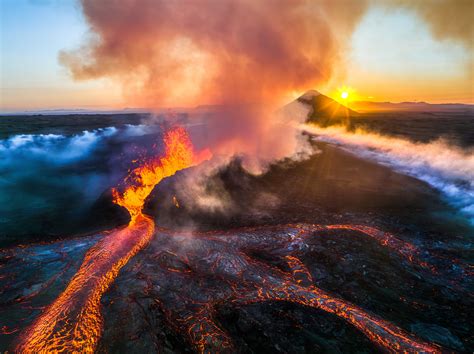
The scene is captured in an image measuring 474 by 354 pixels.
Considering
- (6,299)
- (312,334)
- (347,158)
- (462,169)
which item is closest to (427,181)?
(462,169)

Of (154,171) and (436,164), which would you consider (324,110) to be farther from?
(154,171)

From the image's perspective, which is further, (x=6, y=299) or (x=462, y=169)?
(x=462, y=169)

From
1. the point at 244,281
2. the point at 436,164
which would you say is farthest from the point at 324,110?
the point at 244,281

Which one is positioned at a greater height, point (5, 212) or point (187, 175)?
point (187, 175)

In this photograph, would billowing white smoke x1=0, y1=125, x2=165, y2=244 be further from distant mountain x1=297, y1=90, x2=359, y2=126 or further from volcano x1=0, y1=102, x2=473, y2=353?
distant mountain x1=297, y1=90, x2=359, y2=126

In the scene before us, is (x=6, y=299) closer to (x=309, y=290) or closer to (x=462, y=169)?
(x=309, y=290)

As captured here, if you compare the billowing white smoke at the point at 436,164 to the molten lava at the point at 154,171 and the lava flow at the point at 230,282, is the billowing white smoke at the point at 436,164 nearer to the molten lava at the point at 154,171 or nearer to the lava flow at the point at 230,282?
the lava flow at the point at 230,282

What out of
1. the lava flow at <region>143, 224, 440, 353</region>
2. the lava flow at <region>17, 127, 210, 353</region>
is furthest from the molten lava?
the lava flow at <region>143, 224, 440, 353</region>
